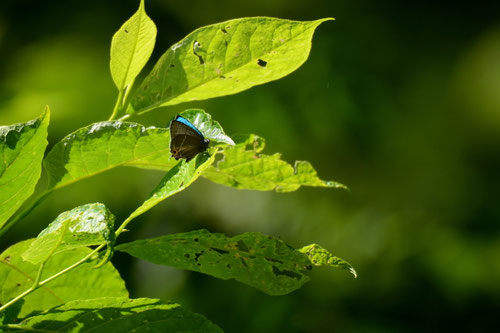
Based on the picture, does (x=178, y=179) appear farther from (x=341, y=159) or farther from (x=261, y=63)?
(x=341, y=159)

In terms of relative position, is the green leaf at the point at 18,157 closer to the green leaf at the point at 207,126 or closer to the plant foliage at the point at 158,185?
the plant foliage at the point at 158,185

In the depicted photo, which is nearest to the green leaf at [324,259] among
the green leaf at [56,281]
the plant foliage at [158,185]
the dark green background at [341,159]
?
the plant foliage at [158,185]

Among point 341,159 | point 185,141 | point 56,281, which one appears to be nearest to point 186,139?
point 185,141

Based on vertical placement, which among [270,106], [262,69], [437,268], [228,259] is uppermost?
[262,69]

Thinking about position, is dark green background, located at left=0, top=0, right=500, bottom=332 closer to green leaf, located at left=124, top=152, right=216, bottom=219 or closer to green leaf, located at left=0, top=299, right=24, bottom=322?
green leaf, located at left=0, top=299, right=24, bottom=322

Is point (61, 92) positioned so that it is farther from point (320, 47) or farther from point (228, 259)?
point (228, 259)

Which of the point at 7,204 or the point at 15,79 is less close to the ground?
the point at 7,204

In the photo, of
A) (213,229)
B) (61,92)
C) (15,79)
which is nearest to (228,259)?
(213,229)
